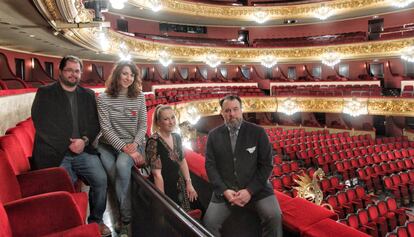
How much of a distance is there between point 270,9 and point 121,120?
16664 mm

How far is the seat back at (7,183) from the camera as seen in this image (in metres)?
1.54

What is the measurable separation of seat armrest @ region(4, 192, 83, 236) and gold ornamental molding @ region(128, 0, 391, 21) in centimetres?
1277

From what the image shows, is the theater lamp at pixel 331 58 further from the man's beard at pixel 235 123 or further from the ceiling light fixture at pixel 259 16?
the man's beard at pixel 235 123

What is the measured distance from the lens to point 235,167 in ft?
6.48

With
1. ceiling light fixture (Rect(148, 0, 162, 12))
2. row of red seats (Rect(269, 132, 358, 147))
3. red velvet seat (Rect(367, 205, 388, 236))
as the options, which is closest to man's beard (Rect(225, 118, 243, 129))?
red velvet seat (Rect(367, 205, 388, 236))

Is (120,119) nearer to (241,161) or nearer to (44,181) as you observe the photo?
(44,181)

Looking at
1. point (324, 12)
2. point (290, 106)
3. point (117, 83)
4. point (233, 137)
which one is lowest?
point (290, 106)

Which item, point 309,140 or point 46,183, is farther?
point 309,140

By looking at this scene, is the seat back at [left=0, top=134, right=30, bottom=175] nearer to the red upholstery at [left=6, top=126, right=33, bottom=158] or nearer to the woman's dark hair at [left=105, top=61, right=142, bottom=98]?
the red upholstery at [left=6, top=126, right=33, bottom=158]

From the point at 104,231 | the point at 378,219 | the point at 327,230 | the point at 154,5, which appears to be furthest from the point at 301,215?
the point at 154,5

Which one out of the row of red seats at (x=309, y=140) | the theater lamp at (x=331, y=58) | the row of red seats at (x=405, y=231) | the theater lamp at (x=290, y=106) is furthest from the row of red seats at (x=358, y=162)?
the theater lamp at (x=331, y=58)

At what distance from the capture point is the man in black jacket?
197cm

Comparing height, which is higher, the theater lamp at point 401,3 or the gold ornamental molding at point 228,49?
the theater lamp at point 401,3

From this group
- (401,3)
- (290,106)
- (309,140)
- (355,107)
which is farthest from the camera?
(290,106)
